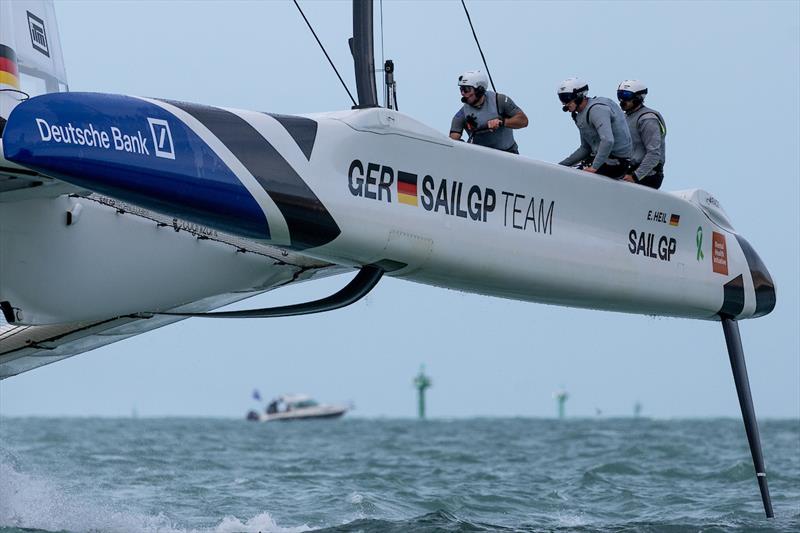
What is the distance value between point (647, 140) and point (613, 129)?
1.07 feet

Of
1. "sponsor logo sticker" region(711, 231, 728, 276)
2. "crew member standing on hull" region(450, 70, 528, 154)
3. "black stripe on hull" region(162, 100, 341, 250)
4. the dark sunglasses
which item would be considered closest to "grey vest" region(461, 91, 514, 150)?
"crew member standing on hull" region(450, 70, 528, 154)

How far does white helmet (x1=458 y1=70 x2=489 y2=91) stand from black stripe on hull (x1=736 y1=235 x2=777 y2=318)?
2016 millimetres

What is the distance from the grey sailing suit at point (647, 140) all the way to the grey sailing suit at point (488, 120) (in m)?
0.82

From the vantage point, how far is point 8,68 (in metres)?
5.39

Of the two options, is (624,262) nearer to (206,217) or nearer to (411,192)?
(411,192)

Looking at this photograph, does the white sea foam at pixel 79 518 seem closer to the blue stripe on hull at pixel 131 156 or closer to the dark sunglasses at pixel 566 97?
the blue stripe on hull at pixel 131 156

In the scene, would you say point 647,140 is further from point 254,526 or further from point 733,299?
point 254,526

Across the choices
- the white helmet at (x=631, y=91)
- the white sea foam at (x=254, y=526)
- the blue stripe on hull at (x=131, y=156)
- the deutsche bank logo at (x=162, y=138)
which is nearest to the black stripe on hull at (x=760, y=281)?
the white helmet at (x=631, y=91)

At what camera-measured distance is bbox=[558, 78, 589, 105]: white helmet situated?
6641mm

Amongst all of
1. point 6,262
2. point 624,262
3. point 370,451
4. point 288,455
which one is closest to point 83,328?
point 6,262

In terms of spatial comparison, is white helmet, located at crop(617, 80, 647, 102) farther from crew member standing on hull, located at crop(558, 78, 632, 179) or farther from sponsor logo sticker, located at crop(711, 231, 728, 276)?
sponsor logo sticker, located at crop(711, 231, 728, 276)

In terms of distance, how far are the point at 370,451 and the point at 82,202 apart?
11421mm

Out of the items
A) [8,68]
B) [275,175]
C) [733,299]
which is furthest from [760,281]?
[8,68]

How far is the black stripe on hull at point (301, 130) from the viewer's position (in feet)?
17.4
